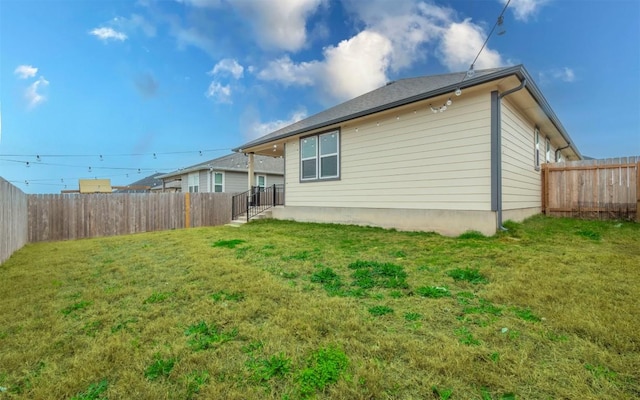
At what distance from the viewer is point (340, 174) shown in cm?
896

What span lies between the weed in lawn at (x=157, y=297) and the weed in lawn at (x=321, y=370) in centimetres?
212

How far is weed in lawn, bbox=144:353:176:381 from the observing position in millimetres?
1799

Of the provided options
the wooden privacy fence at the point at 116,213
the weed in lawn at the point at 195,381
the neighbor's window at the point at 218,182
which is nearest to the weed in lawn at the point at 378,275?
the weed in lawn at the point at 195,381

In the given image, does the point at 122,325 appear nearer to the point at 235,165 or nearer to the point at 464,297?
the point at 464,297

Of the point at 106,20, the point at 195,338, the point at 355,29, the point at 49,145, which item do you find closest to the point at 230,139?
the point at 49,145

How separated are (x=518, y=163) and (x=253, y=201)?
10.4 metres

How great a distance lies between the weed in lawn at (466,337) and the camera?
2056 millimetres

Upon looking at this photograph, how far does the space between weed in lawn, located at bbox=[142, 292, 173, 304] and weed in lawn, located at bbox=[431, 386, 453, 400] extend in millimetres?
2863

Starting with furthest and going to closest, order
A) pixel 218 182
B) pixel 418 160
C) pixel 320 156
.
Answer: pixel 218 182, pixel 320 156, pixel 418 160

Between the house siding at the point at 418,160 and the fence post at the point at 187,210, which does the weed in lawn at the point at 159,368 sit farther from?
the fence post at the point at 187,210

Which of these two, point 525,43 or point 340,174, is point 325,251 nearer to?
point 340,174

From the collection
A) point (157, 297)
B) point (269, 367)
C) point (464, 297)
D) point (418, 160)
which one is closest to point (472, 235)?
→ point (418, 160)

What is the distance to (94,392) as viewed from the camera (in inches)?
65.9

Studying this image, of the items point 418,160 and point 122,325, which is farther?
point 418,160
